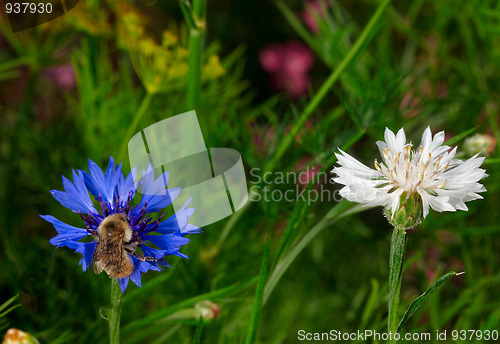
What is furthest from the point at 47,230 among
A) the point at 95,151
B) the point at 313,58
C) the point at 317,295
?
the point at 313,58

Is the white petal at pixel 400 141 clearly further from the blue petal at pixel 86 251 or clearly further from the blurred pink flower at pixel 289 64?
the blurred pink flower at pixel 289 64

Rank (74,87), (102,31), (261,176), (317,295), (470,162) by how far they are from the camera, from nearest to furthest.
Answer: (470,162) → (261,176) → (102,31) → (317,295) → (74,87)

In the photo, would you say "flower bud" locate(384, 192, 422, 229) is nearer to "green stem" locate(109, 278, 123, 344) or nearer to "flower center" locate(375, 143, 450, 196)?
"flower center" locate(375, 143, 450, 196)

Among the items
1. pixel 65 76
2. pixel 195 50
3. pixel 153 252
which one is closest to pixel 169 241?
pixel 153 252

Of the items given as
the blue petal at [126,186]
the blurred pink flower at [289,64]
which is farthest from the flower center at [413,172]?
the blurred pink flower at [289,64]

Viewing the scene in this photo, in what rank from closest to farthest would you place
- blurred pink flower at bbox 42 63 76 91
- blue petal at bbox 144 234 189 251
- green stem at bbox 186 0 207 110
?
1. blue petal at bbox 144 234 189 251
2. green stem at bbox 186 0 207 110
3. blurred pink flower at bbox 42 63 76 91

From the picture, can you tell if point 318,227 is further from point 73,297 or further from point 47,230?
point 47,230

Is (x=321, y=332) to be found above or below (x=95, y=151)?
below

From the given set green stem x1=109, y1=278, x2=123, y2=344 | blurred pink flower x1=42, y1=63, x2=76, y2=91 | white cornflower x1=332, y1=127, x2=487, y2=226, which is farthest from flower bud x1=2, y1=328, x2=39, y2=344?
blurred pink flower x1=42, y1=63, x2=76, y2=91

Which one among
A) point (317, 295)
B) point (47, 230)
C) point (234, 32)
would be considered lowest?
point (317, 295)
